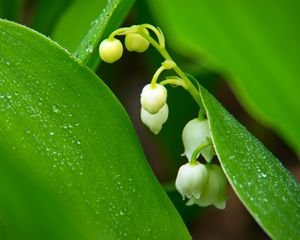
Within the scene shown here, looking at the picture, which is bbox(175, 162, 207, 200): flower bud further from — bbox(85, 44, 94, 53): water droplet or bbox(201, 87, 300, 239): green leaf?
bbox(85, 44, 94, 53): water droplet

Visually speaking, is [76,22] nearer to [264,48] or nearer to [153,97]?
[264,48]

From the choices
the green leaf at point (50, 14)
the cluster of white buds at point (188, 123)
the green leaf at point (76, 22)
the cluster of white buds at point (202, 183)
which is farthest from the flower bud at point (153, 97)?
the green leaf at point (50, 14)

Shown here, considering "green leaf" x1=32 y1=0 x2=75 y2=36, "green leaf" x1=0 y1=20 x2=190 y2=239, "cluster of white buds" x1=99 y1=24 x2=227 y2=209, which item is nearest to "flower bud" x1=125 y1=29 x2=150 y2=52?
"cluster of white buds" x1=99 y1=24 x2=227 y2=209

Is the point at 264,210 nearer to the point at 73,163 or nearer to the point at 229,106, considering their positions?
the point at 73,163

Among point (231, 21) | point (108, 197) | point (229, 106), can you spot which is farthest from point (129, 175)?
point (229, 106)

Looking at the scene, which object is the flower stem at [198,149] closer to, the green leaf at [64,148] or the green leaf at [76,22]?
the green leaf at [64,148]

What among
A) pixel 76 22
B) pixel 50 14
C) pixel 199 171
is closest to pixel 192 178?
pixel 199 171
